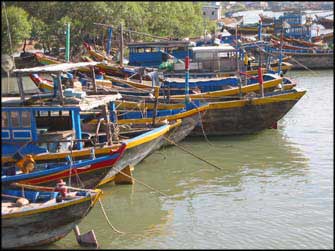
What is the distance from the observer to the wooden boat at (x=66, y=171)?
1217 centimetres

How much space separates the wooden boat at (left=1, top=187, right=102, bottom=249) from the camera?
1031 cm

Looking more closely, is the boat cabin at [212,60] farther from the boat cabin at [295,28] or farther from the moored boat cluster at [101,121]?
the boat cabin at [295,28]

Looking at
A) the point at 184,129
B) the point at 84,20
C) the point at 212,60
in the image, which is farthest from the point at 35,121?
the point at 84,20

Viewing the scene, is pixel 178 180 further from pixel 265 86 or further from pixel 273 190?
pixel 265 86

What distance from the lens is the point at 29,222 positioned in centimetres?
1039

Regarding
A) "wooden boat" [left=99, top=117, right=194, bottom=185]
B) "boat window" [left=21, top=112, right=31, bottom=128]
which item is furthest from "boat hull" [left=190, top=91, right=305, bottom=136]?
"boat window" [left=21, top=112, right=31, bottom=128]

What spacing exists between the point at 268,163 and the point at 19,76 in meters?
7.42

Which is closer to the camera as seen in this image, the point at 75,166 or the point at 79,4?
the point at 75,166

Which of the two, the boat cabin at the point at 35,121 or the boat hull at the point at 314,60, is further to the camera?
the boat hull at the point at 314,60

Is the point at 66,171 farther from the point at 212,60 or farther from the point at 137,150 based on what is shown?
the point at 212,60

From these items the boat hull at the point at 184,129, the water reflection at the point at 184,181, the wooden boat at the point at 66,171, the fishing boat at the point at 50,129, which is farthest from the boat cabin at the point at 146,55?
the wooden boat at the point at 66,171

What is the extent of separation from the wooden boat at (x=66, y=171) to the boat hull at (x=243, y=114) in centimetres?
692

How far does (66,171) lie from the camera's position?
41.4 feet

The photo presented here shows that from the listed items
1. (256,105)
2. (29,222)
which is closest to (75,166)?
(29,222)
